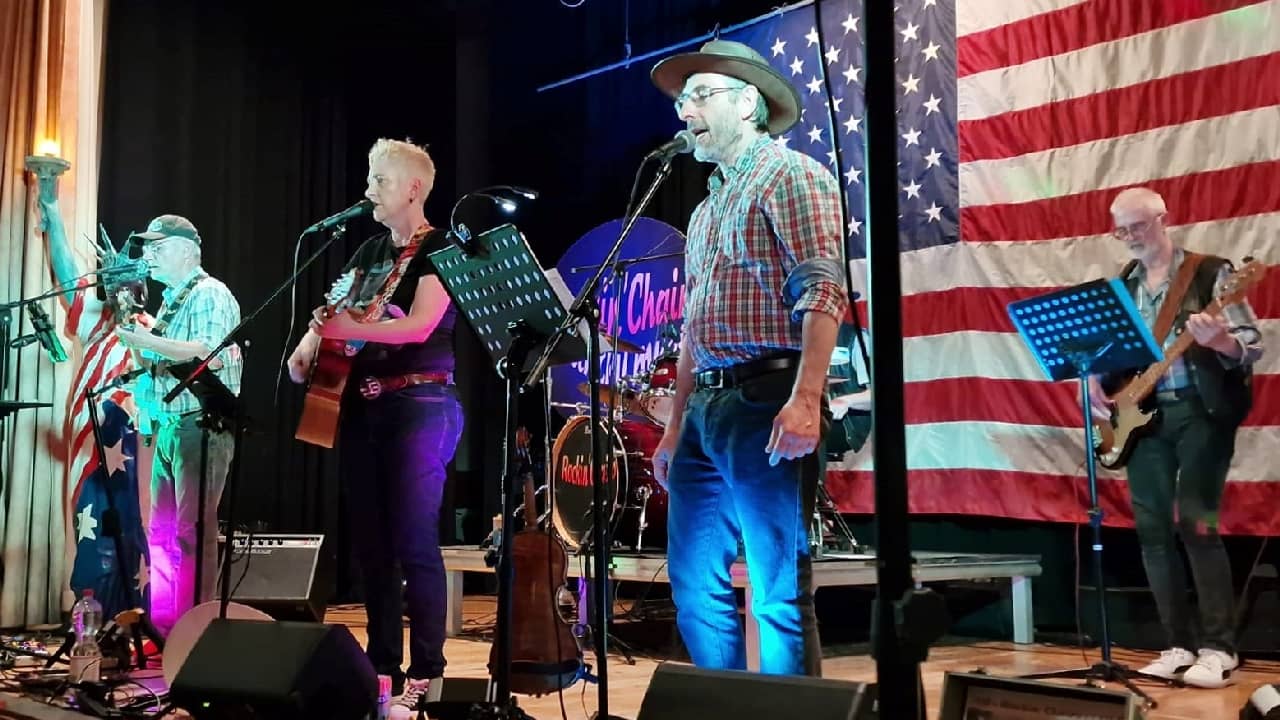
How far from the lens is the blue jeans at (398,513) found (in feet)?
11.4

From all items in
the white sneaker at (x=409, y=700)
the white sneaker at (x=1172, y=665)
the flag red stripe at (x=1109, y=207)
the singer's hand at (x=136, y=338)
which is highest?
the flag red stripe at (x=1109, y=207)

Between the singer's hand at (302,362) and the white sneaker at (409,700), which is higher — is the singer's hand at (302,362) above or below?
above

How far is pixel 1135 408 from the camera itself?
4520 millimetres

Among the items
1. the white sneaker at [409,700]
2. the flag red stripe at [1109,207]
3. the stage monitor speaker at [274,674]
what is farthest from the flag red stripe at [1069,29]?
the stage monitor speaker at [274,674]

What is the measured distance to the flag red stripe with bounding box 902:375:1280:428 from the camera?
5238mm

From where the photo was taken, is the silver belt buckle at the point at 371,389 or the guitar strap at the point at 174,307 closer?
the silver belt buckle at the point at 371,389

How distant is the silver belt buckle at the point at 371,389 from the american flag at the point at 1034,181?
2739 millimetres

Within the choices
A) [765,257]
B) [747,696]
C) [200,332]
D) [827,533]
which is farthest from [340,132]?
[747,696]

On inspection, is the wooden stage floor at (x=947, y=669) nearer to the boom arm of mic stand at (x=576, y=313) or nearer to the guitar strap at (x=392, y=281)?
the boom arm of mic stand at (x=576, y=313)

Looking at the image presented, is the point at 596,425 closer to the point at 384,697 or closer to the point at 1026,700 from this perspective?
the point at 1026,700

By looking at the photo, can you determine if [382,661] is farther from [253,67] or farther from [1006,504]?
[253,67]

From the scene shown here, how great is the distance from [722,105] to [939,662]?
306 centimetres

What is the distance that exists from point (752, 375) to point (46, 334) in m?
4.54

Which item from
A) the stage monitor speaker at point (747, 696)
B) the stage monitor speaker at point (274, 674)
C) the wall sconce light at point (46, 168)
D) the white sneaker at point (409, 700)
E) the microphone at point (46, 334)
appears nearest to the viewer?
the stage monitor speaker at point (747, 696)
